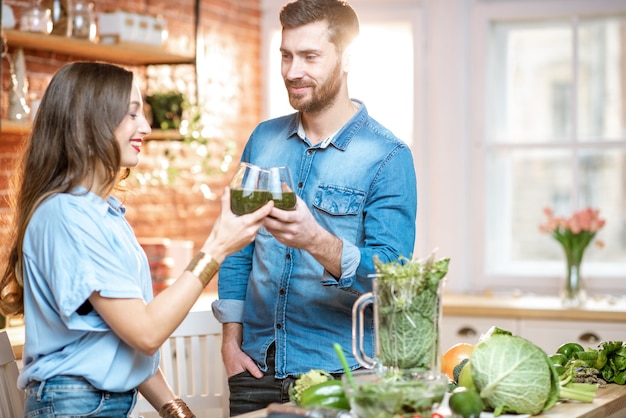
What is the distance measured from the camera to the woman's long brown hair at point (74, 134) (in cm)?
202

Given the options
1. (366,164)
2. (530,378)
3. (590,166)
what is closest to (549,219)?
(590,166)

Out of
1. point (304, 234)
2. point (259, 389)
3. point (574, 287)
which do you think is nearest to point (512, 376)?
point (304, 234)

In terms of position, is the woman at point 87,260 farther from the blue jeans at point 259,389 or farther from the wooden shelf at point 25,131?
the wooden shelf at point 25,131

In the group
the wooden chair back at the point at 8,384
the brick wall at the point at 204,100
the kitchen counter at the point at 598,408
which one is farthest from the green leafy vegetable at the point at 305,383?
the brick wall at the point at 204,100

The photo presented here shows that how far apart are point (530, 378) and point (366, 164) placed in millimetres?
765

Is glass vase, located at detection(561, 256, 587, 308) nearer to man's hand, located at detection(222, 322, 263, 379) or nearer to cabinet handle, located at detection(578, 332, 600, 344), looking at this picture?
cabinet handle, located at detection(578, 332, 600, 344)

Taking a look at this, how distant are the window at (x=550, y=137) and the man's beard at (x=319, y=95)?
8.67 feet

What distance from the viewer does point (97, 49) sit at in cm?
389

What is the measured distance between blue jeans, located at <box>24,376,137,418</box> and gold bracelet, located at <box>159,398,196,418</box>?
0.27 meters

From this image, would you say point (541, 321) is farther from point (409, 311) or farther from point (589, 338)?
point (409, 311)

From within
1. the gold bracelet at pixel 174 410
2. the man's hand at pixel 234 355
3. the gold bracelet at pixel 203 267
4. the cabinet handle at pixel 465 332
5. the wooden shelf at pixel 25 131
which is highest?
the wooden shelf at pixel 25 131

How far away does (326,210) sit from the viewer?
2.45 meters

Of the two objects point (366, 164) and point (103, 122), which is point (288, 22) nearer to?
point (366, 164)

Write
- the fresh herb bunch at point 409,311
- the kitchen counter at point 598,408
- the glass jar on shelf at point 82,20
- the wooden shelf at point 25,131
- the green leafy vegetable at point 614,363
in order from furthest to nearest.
A: the glass jar on shelf at point 82,20, the wooden shelf at point 25,131, the green leafy vegetable at point 614,363, the kitchen counter at point 598,408, the fresh herb bunch at point 409,311
